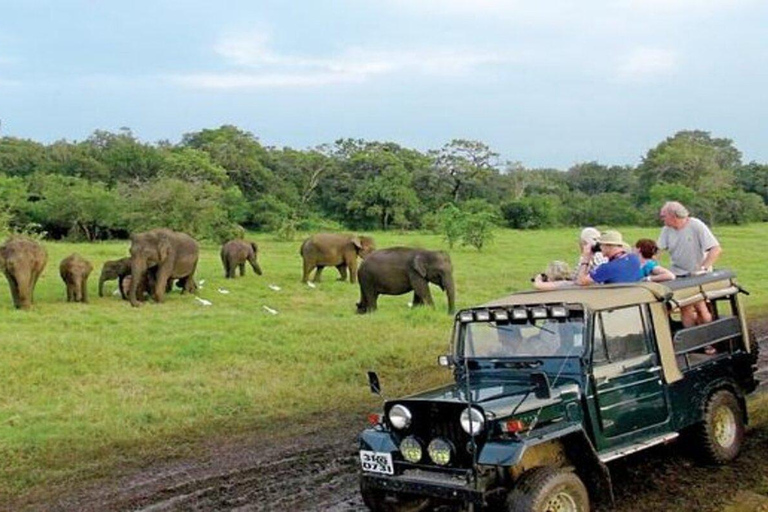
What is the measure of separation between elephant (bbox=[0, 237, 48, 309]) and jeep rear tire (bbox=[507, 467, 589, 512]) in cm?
1571

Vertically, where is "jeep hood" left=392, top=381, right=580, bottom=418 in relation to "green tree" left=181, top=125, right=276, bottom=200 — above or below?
below

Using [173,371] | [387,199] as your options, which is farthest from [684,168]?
[173,371]

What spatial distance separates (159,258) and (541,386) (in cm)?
1724

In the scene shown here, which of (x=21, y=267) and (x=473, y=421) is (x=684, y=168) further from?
(x=473, y=421)

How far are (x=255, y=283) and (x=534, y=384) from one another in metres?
19.7

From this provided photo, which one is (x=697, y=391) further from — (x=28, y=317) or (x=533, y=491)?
(x=28, y=317)

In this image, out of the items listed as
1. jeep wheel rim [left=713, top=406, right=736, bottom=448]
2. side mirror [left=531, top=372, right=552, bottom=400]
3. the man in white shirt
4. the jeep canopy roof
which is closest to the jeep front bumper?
side mirror [left=531, top=372, right=552, bottom=400]

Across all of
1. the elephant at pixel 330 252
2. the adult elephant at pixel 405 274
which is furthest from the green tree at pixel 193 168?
the adult elephant at pixel 405 274

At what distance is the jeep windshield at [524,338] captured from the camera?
7.24 m

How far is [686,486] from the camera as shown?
7680mm

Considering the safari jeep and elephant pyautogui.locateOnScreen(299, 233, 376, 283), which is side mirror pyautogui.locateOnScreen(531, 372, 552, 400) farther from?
elephant pyautogui.locateOnScreen(299, 233, 376, 283)

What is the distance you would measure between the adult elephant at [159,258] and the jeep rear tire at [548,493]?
16297mm

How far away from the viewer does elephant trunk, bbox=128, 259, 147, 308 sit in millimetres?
21453

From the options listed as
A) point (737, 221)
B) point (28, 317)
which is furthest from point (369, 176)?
point (28, 317)
